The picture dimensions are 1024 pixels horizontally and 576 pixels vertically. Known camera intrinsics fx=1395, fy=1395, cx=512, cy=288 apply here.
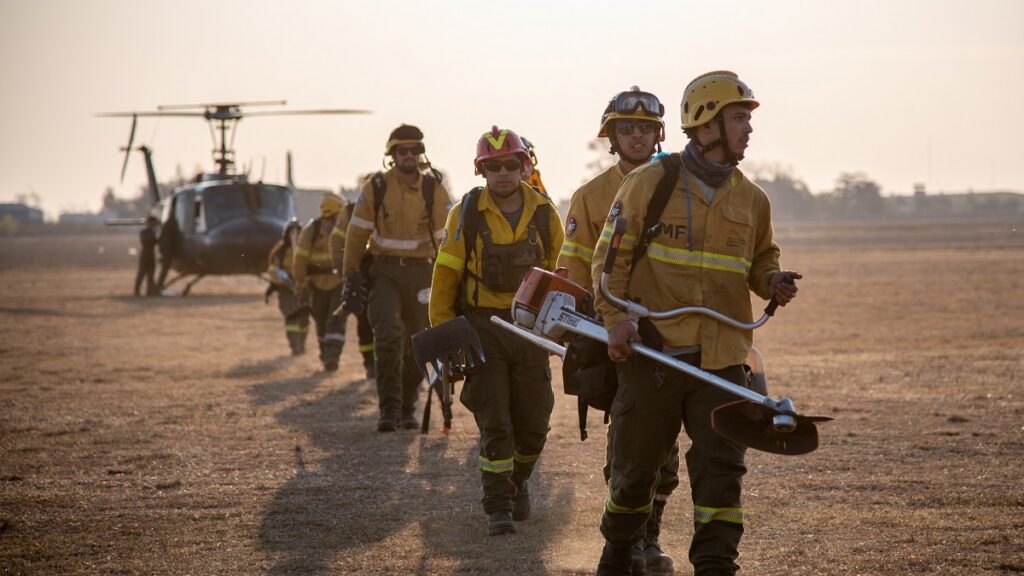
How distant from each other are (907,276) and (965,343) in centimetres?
1819

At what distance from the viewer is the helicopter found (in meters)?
30.5

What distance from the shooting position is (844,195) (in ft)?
530

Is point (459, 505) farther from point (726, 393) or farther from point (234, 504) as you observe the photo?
point (726, 393)

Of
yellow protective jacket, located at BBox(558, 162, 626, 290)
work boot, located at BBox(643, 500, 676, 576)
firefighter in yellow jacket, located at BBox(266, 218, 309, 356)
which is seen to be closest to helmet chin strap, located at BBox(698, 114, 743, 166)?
yellow protective jacket, located at BBox(558, 162, 626, 290)

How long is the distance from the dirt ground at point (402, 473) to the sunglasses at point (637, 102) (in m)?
2.29

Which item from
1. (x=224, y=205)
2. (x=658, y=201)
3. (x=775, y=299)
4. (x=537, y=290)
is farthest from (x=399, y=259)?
(x=224, y=205)

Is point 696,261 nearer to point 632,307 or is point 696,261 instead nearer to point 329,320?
point 632,307

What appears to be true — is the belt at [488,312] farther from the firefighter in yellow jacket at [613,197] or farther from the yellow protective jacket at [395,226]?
the yellow protective jacket at [395,226]

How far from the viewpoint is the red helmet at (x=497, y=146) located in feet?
25.7

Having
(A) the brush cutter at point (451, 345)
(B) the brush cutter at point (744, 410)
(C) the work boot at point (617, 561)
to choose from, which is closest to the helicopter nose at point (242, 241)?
(A) the brush cutter at point (451, 345)

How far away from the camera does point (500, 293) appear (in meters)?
7.97

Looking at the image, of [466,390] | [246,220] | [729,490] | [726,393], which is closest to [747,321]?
[726,393]

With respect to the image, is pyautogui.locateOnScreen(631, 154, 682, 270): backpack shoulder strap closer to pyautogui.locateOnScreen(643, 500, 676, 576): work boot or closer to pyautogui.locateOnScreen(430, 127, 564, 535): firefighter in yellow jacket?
pyautogui.locateOnScreen(643, 500, 676, 576): work boot

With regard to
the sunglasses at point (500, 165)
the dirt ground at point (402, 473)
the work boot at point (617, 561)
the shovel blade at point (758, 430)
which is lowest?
the dirt ground at point (402, 473)
